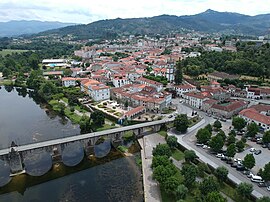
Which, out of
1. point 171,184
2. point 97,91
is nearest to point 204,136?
point 171,184

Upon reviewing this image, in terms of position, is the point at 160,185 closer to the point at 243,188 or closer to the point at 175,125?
the point at 243,188

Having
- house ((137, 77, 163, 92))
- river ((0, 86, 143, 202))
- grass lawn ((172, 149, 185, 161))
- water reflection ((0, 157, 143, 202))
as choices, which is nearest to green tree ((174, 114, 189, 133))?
grass lawn ((172, 149, 185, 161))

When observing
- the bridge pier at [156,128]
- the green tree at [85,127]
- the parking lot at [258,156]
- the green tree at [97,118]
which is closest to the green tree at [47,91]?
the green tree at [85,127]

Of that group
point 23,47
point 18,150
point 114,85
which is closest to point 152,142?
point 18,150

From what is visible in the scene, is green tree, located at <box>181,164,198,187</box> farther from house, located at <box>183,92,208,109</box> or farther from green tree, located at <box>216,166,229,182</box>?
house, located at <box>183,92,208,109</box>

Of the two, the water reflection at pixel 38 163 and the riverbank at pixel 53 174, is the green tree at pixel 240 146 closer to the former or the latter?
the riverbank at pixel 53 174
